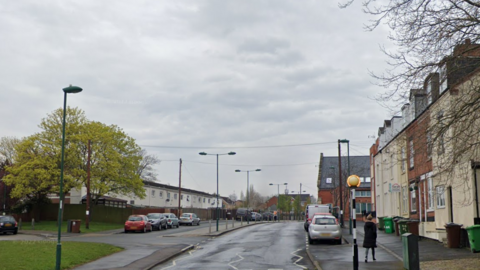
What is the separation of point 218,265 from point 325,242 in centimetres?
1126

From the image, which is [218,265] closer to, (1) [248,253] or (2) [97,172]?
(1) [248,253]

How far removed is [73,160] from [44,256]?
30417 mm

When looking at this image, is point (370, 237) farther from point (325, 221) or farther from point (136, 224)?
point (136, 224)

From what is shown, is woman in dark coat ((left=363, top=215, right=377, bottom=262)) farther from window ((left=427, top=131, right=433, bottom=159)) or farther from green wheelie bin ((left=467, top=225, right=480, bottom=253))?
window ((left=427, top=131, right=433, bottom=159))

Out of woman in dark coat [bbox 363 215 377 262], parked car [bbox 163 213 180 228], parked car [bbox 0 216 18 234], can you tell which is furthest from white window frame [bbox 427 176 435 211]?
parked car [bbox 0 216 18 234]

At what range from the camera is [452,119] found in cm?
1266

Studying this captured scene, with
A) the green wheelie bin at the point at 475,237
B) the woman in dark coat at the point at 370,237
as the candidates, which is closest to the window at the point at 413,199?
the green wheelie bin at the point at 475,237

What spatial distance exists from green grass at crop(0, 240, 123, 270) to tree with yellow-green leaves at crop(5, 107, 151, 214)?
24745 mm

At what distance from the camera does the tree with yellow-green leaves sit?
154ft

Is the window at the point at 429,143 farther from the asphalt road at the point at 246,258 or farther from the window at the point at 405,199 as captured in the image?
the window at the point at 405,199

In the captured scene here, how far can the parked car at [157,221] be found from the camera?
45469 millimetres

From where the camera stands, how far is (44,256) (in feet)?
62.1

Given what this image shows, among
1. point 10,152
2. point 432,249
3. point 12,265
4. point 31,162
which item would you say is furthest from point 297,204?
point 12,265

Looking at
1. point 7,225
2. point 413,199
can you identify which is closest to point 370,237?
point 413,199
